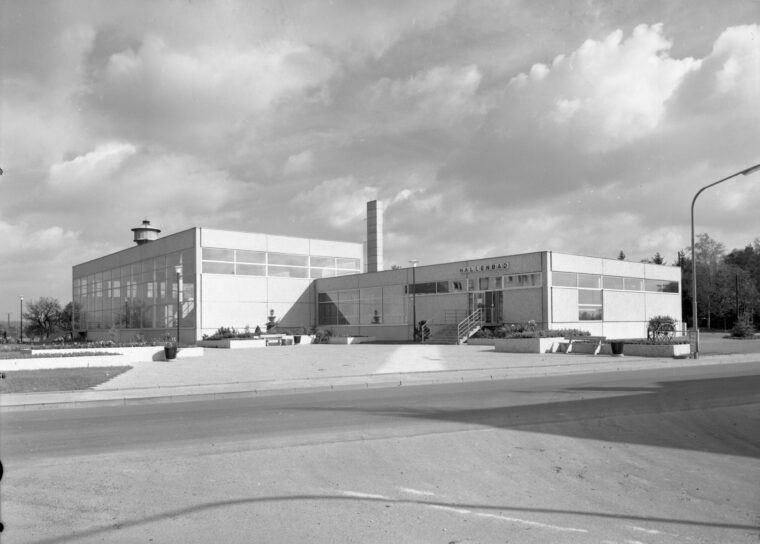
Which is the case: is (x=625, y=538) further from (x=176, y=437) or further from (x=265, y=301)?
(x=265, y=301)

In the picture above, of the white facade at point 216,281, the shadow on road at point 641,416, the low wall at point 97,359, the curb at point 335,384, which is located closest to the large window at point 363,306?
the white facade at point 216,281

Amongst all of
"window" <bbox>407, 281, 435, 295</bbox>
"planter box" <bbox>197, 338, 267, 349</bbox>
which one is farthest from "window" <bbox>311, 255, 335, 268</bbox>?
"planter box" <bbox>197, 338, 267, 349</bbox>

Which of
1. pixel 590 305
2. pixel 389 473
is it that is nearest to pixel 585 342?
pixel 590 305

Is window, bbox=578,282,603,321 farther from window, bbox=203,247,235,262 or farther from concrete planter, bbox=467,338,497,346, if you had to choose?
window, bbox=203,247,235,262

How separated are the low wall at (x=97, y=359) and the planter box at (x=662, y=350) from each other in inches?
889

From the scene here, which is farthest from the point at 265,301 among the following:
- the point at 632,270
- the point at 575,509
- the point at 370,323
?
the point at 575,509

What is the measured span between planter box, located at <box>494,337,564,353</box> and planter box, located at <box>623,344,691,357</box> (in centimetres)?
451

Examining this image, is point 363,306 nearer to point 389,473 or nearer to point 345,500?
point 389,473

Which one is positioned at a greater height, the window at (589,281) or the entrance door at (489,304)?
the window at (589,281)

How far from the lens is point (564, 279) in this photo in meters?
43.0

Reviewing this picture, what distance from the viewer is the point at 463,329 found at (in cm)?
4431

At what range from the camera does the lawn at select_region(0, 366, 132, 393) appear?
17.1 m

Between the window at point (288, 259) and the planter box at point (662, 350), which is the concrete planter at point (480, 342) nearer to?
the planter box at point (662, 350)

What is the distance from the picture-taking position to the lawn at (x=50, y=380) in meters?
17.1
